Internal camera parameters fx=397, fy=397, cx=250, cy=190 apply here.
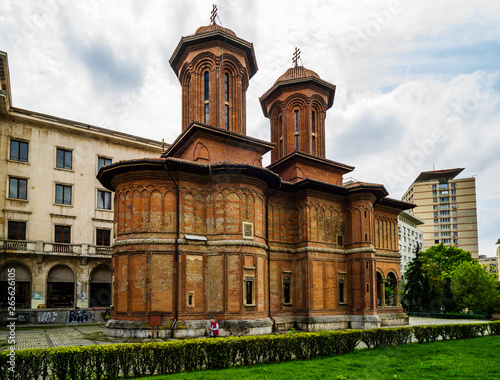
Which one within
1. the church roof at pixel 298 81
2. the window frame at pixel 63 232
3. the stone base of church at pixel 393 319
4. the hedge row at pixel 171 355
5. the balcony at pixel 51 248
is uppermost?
the church roof at pixel 298 81

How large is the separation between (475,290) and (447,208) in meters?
58.1

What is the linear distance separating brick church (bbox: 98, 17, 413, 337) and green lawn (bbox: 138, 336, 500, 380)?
7414 millimetres

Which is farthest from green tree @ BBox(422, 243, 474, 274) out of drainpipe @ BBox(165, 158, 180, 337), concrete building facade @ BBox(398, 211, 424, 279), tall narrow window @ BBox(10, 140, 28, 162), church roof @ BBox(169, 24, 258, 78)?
tall narrow window @ BBox(10, 140, 28, 162)

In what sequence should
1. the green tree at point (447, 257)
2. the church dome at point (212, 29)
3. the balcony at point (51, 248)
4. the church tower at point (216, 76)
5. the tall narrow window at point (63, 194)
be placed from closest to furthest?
the church tower at point (216, 76)
the church dome at point (212, 29)
the balcony at point (51, 248)
the tall narrow window at point (63, 194)
the green tree at point (447, 257)

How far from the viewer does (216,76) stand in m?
24.6

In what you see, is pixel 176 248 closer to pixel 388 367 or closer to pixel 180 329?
pixel 180 329

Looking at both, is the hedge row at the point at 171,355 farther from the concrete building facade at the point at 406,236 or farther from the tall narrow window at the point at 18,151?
the concrete building facade at the point at 406,236

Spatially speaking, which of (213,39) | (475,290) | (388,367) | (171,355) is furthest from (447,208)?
(171,355)

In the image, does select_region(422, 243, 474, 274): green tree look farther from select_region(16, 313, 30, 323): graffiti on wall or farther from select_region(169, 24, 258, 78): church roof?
select_region(16, 313, 30, 323): graffiti on wall

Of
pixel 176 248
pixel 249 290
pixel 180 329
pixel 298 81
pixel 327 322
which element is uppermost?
pixel 298 81

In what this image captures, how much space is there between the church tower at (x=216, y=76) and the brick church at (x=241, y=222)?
70mm

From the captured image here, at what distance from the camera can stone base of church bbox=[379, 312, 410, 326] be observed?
27062 millimetres

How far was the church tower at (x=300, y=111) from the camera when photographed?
96.8 feet

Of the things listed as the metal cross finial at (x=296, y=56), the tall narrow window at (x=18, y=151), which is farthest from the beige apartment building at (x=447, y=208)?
the tall narrow window at (x=18, y=151)
